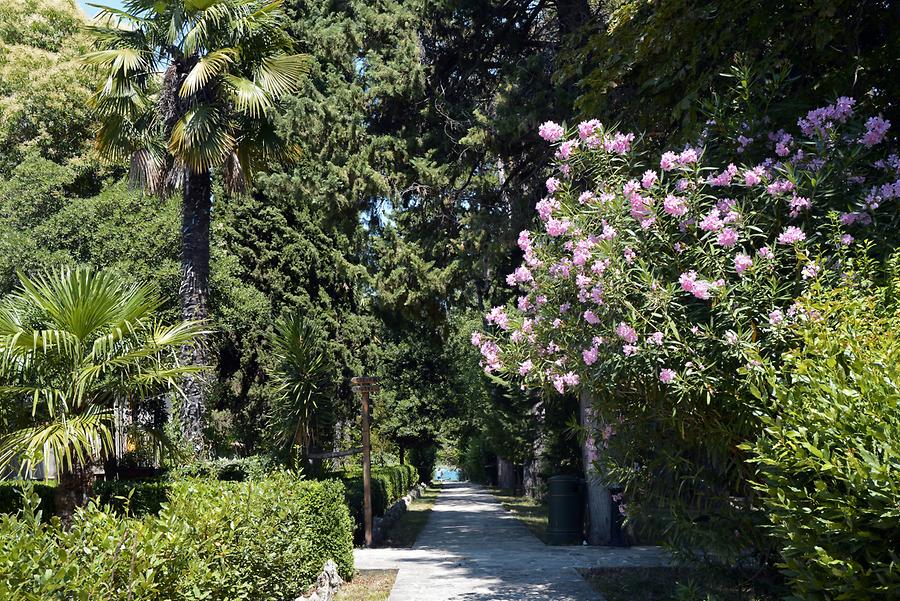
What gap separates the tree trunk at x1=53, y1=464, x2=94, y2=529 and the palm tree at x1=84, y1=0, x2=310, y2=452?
4289 millimetres

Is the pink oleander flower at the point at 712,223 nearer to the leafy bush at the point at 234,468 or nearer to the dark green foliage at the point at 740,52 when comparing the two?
the dark green foliage at the point at 740,52

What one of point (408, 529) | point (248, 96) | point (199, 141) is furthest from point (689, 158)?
point (408, 529)

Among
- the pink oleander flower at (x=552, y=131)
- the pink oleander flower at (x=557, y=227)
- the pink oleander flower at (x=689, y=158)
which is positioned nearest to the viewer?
the pink oleander flower at (x=689, y=158)

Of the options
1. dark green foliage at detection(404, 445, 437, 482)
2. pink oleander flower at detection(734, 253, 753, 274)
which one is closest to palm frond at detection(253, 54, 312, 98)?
pink oleander flower at detection(734, 253, 753, 274)

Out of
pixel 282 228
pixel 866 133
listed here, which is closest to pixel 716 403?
pixel 866 133

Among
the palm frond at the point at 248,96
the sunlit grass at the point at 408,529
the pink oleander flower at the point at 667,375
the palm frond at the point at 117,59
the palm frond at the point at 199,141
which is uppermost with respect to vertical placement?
the palm frond at the point at 117,59

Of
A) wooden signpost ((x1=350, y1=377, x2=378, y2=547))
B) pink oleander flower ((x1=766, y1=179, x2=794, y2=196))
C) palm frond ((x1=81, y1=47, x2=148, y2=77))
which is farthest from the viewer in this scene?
wooden signpost ((x1=350, y1=377, x2=378, y2=547))

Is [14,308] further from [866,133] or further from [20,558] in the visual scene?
[866,133]

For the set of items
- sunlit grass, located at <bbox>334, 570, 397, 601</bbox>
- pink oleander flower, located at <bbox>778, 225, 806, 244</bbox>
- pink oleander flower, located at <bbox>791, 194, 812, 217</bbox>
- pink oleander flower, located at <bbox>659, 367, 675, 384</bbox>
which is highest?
pink oleander flower, located at <bbox>791, 194, 812, 217</bbox>

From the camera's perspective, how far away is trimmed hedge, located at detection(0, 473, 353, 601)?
3658mm

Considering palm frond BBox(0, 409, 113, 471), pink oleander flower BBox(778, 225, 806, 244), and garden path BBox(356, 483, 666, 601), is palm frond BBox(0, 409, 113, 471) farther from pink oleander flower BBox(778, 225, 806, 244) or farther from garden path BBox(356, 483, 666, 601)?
pink oleander flower BBox(778, 225, 806, 244)

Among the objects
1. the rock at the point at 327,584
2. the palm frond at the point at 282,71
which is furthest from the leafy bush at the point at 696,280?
the palm frond at the point at 282,71

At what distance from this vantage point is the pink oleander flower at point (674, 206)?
652 centimetres

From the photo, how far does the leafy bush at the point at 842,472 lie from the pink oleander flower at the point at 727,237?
1.90m
